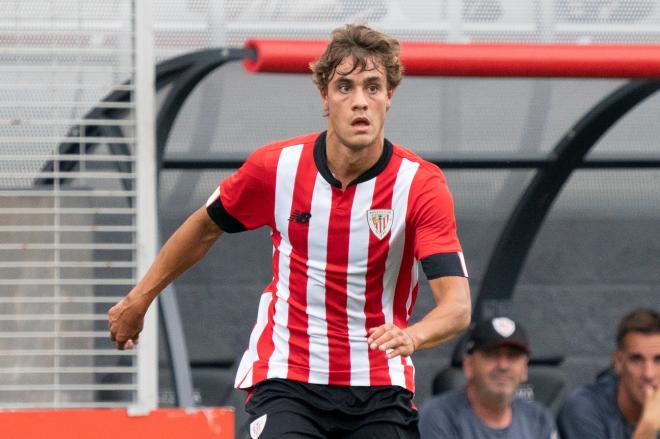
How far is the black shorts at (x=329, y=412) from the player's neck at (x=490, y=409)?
1.84 meters

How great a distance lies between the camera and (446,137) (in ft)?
20.5

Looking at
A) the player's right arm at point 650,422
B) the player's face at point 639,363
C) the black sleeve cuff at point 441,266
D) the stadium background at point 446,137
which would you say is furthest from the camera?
the stadium background at point 446,137

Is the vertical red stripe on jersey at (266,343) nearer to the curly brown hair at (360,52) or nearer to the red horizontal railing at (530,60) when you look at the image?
the curly brown hair at (360,52)

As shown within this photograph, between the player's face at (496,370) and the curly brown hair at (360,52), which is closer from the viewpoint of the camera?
the curly brown hair at (360,52)

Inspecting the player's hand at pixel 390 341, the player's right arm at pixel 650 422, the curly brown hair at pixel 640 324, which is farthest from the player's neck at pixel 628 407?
the player's hand at pixel 390 341

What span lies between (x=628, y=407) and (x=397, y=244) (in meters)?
2.21

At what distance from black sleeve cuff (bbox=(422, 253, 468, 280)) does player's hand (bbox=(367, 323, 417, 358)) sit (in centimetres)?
38

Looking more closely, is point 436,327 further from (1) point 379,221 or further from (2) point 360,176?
(2) point 360,176

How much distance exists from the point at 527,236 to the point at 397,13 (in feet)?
4.76

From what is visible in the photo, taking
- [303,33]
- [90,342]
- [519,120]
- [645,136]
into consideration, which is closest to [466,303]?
[90,342]

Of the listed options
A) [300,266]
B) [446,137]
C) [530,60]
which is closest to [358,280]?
[300,266]

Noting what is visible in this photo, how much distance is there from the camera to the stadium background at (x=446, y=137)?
5.40 m

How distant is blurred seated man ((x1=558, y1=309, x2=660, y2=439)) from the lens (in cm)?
532

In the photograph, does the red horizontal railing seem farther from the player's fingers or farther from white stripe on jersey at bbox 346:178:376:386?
the player's fingers
